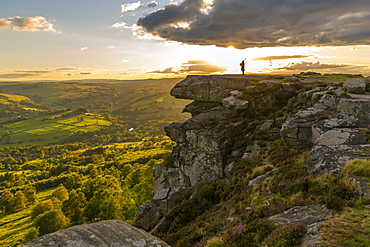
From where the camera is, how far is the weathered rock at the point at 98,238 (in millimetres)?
7105

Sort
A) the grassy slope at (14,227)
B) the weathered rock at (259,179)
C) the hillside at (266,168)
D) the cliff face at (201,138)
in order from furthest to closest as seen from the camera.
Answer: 1. the grassy slope at (14,227)
2. the cliff face at (201,138)
3. the weathered rock at (259,179)
4. the hillside at (266,168)

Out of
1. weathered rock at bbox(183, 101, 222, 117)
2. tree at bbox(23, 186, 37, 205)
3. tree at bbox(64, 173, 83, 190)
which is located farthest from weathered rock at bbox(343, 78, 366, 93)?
tree at bbox(23, 186, 37, 205)

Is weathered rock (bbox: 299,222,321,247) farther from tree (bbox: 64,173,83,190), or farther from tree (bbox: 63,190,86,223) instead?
tree (bbox: 64,173,83,190)

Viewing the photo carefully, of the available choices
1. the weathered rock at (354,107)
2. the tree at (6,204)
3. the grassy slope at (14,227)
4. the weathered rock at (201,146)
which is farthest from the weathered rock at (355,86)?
the tree at (6,204)

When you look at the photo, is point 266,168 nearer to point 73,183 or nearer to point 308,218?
point 308,218

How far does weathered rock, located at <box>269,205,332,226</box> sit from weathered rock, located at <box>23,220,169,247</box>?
22.1 ft

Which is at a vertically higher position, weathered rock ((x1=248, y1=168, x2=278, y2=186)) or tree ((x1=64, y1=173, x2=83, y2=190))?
weathered rock ((x1=248, y1=168, x2=278, y2=186))

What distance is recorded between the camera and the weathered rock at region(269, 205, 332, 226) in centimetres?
967

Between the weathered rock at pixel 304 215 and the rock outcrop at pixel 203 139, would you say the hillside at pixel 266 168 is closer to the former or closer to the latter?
the weathered rock at pixel 304 215

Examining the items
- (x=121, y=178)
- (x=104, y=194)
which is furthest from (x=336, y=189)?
(x=121, y=178)

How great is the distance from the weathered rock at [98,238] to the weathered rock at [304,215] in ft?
22.1

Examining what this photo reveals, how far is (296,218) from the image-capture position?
10383mm

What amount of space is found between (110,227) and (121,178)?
422 ft

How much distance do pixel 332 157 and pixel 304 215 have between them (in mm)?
5451
